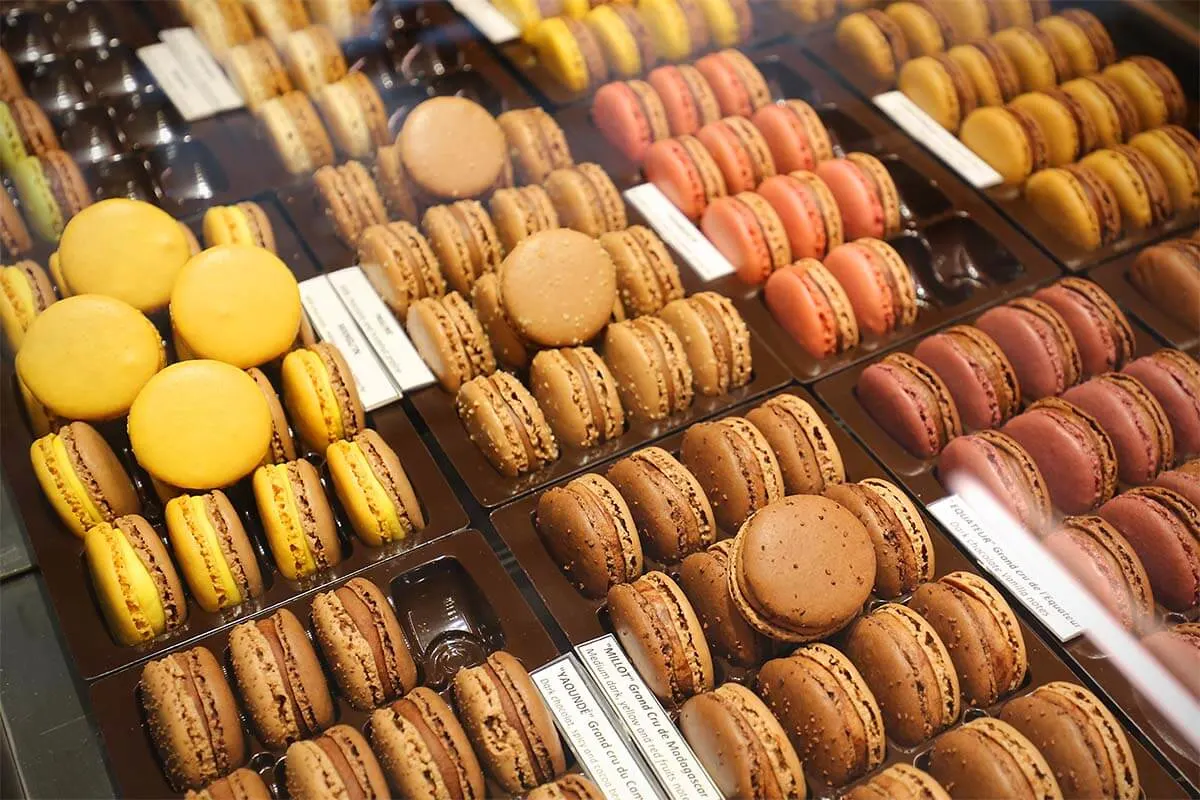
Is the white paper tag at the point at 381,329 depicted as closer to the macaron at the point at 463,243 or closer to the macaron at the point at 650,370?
the macaron at the point at 463,243

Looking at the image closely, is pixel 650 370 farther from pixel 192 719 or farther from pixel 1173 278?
pixel 1173 278

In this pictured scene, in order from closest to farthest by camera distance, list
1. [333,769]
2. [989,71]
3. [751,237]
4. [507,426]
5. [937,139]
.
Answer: [333,769]
[507,426]
[751,237]
[937,139]
[989,71]

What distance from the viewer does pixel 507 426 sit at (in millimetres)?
1948

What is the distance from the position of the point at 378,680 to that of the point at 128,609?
397 millimetres

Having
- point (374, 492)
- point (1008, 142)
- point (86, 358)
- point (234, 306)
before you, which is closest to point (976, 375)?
point (1008, 142)

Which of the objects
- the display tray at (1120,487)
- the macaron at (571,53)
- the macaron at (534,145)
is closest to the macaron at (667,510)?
the display tray at (1120,487)

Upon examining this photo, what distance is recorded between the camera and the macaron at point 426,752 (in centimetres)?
150

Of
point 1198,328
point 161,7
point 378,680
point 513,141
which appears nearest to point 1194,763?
point 1198,328

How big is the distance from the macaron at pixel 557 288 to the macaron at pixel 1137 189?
1.23 metres

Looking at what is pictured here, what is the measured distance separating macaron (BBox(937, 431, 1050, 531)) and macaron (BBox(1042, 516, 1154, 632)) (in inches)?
2.9

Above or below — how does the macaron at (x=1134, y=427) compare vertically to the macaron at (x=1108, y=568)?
above

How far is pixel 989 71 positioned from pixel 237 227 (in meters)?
1.86

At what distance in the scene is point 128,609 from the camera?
5.49 ft

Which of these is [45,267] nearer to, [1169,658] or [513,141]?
[513,141]
